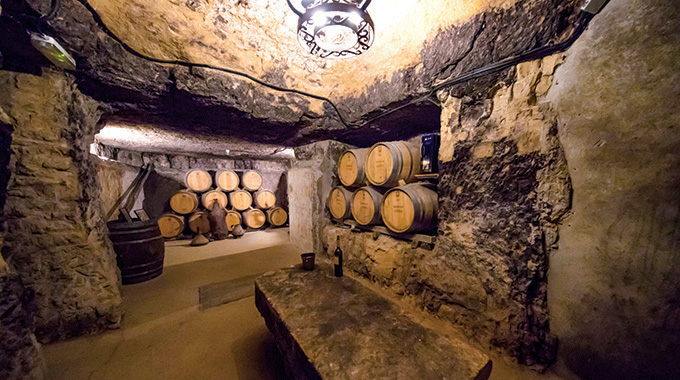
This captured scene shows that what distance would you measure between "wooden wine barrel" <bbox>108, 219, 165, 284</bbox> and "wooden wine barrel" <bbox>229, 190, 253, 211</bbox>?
9.94 feet

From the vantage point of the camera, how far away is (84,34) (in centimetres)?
177

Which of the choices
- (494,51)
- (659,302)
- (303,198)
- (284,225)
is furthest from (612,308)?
(284,225)

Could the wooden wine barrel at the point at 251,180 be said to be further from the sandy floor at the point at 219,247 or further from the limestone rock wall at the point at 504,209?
the limestone rock wall at the point at 504,209

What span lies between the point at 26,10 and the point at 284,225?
6456 millimetres

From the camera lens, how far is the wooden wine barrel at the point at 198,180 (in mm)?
5961

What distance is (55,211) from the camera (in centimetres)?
193

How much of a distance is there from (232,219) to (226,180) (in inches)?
48.3

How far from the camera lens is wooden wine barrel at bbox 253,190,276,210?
675cm

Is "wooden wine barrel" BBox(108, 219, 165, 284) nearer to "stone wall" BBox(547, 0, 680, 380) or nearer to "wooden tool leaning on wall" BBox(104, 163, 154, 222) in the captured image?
"wooden tool leaning on wall" BBox(104, 163, 154, 222)

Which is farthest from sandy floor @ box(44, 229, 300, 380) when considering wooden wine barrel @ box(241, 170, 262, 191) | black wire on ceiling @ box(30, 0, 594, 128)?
wooden wine barrel @ box(241, 170, 262, 191)

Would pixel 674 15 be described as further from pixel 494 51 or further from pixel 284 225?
pixel 284 225

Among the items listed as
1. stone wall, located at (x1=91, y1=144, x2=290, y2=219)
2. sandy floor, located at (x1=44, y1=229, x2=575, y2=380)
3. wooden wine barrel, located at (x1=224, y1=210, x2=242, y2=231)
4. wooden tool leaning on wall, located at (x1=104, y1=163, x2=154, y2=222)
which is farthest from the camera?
wooden wine barrel, located at (x1=224, y1=210, x2=242, y2=231)

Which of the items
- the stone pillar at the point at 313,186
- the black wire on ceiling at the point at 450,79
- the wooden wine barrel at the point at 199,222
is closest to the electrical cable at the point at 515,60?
the black wire on ceiling at the point at 450,79

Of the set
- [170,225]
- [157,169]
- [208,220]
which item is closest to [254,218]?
[208,220]
